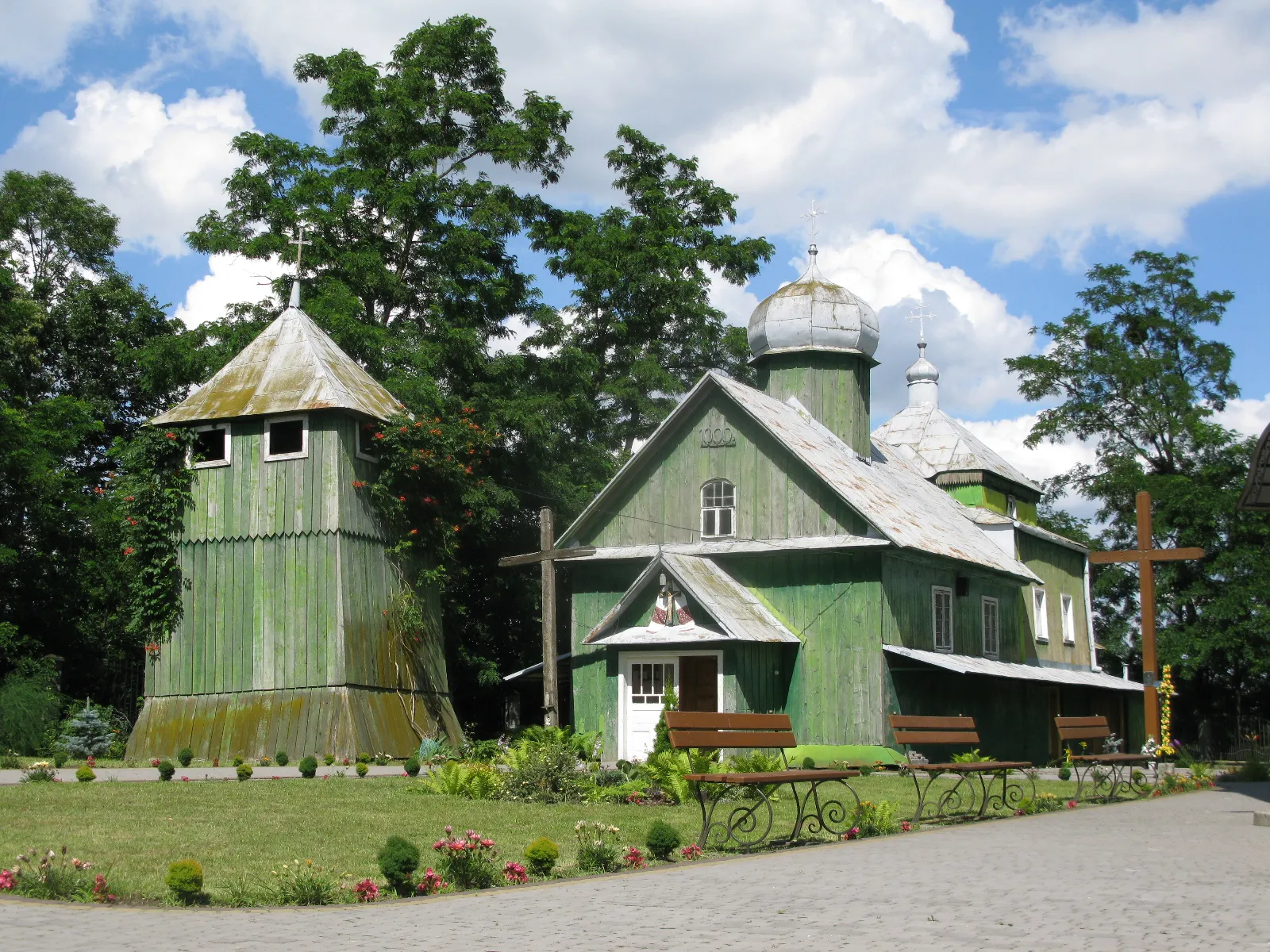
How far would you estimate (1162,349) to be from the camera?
4672 centimetres

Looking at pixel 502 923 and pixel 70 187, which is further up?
pixel 70 187

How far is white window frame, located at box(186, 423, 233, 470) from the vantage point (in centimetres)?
2883

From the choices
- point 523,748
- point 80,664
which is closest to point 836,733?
point 523,748

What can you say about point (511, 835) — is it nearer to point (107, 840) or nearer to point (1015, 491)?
point (107, 840)

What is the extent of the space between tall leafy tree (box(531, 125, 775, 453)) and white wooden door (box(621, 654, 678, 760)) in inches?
574

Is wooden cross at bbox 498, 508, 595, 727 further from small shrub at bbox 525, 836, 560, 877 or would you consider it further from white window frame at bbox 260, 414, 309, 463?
small shrub at bbox 525, 836, 560, 877

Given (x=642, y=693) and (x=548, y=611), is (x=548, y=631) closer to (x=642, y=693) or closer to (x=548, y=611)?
(x=548, y=611)

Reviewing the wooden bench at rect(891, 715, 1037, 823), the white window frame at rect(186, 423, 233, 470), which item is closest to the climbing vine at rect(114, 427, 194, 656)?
the white window frame at rect(186, 423, 233, 470)

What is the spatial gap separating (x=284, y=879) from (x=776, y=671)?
18.3 meters

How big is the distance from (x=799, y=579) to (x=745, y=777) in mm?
16043

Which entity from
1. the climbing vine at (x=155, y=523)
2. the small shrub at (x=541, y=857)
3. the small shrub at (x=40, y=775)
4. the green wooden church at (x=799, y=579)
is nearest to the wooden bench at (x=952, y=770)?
the small shrub at (x=541, y=857)

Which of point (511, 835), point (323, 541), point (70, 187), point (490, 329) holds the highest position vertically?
point (70, 187)

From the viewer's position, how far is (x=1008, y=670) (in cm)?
2994

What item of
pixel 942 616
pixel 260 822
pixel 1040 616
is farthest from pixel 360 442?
pixel 1040 616
